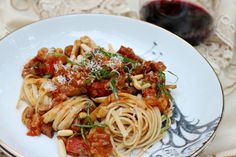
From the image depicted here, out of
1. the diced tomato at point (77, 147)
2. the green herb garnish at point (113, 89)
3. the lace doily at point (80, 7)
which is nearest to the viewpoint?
the diced tomato at point (77, 147)

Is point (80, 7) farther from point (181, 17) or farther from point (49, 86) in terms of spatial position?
point (49, 86)

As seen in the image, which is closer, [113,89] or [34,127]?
[34,127]

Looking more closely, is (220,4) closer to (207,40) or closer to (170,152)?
(207,40)

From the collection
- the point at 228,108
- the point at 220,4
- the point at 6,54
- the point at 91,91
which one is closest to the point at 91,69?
the point at 91,91

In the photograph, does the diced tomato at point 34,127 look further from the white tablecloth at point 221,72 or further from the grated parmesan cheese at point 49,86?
the white tablecloth at point 221,72

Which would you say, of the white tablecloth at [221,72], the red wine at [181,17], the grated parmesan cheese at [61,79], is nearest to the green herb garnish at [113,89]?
the grated parmesan cheese at [61,79]

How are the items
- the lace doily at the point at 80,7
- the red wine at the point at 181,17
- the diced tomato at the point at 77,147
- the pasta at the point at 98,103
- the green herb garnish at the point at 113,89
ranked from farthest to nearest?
the lace doily at the point at 80,7 < the red wine at the point at 181,17 < the green herb garnish at the point at 113,89 < the pasta at the point at 98,103 < the diced tomato at the point at 77,147

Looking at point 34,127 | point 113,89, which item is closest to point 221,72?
point 113,89
